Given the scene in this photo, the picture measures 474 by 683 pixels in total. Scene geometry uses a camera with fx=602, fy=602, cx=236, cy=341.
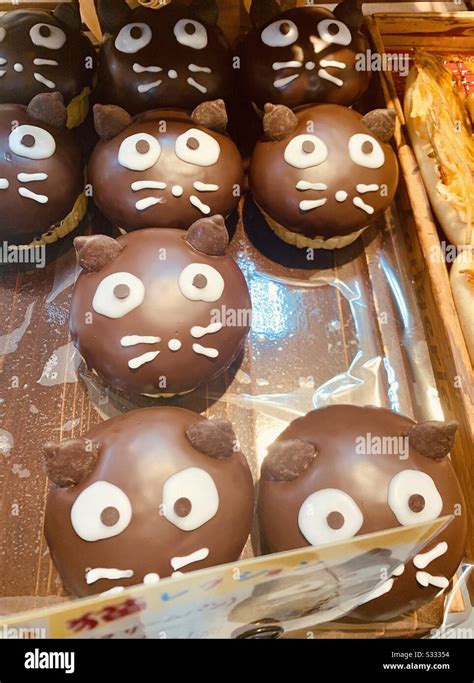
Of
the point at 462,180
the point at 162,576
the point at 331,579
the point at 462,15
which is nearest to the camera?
the point at 331,579

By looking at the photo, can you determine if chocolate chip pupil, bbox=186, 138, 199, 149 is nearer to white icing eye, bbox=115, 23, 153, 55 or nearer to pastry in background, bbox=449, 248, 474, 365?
white icing eye, bbox=115, 23, 153, 55

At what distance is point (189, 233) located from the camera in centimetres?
204

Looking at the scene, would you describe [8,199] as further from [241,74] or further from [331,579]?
[331,579]

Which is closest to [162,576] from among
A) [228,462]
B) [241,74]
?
[228,462]

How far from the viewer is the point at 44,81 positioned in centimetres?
238

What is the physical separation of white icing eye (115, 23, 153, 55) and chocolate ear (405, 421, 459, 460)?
5.73 feet

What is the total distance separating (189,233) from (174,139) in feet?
1.32

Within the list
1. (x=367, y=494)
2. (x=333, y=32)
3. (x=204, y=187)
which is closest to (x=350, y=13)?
(x=333, y=32)

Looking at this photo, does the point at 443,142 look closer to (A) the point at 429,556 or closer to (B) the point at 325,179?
(B) the point at 325,179

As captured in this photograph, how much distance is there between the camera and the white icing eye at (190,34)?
2.33 m

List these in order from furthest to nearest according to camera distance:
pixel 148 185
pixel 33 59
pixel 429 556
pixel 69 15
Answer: pixel 69 15, pixel 33 59, pixel 148 185, pixel 429 556

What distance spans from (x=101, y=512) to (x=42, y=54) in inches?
72.0

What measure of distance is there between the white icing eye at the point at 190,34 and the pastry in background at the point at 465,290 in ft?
4.28

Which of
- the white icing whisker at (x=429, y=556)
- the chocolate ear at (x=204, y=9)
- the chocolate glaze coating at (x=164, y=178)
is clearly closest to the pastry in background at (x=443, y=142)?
the chocolate glaze coating at (x=164, y=178)
